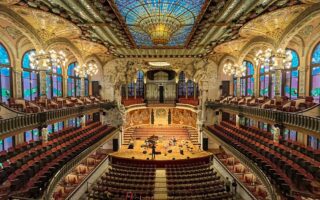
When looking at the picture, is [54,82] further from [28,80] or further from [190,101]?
[190,101]

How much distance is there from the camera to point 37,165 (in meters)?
9.04

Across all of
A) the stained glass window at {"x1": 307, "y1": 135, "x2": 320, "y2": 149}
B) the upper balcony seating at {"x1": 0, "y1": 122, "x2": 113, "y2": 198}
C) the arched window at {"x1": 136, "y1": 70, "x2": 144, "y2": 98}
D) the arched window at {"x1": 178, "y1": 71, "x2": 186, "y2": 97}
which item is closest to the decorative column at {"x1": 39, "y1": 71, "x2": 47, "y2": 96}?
the upper balcony seating at {"x1": 0, "y1": 122, "x2": 113, "y2": 198}

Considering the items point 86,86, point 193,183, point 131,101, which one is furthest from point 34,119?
point 131,101

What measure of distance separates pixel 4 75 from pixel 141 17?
11162 millimetres

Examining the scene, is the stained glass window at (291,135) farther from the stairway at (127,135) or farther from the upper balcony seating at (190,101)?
the stairway at (127,135)

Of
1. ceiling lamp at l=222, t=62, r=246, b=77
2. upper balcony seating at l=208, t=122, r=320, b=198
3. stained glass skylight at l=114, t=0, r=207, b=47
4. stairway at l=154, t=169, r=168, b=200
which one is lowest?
stairway at l=154, t=169, r=168, b=200

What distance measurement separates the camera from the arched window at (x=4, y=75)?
13688 mm

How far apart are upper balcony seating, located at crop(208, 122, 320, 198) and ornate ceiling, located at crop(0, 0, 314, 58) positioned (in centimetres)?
734

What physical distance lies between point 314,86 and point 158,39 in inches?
457

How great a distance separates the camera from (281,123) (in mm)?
10664

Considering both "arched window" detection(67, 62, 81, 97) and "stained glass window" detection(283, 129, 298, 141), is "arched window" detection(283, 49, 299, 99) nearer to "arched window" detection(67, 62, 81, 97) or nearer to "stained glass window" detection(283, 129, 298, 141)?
"stained glass window" detection(283, 129, 298, 141)

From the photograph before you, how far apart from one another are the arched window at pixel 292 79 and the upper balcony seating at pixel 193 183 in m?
9.10

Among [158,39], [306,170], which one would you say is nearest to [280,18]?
[158,39]

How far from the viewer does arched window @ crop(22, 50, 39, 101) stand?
15.7m
